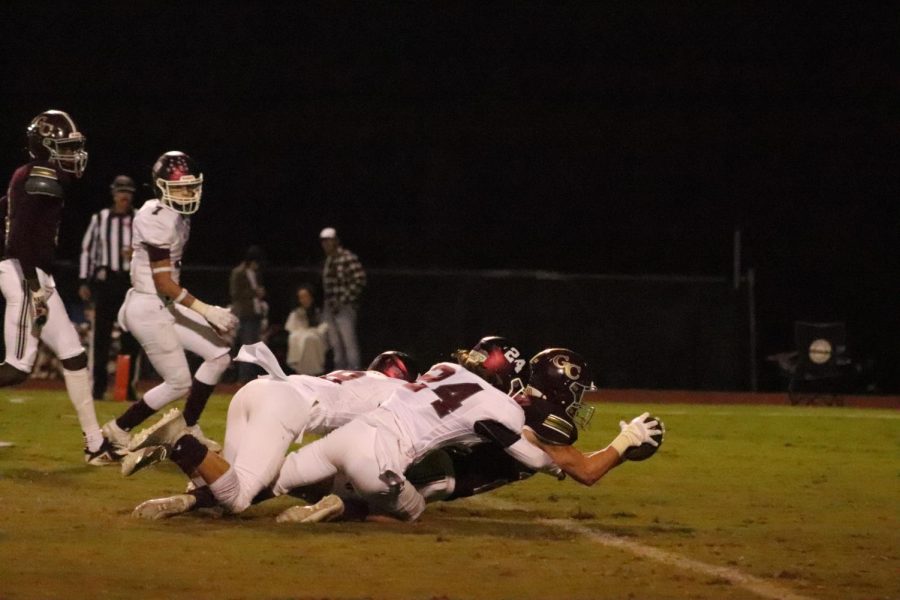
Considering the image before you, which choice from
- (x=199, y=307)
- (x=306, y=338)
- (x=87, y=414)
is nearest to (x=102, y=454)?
(x=87, y=414)

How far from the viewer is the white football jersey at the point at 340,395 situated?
6793mm

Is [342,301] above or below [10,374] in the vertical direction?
below

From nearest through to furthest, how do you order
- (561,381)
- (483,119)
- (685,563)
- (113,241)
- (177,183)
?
1. (685,563)
2. (561,381)
3. (177,183)
4. (113,241)
5. (483,119)

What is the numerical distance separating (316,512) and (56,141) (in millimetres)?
3288

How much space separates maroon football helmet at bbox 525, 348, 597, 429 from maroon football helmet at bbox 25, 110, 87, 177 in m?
3.46

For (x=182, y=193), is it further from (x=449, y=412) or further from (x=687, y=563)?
(x=687, y=563)

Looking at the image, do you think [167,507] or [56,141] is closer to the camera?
[167,507]

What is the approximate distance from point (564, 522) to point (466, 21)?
18250 mm

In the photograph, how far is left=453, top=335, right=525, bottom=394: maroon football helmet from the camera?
273 inches

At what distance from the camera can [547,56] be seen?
24156mm

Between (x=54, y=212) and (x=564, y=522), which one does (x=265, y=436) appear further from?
(x=54, y=212)

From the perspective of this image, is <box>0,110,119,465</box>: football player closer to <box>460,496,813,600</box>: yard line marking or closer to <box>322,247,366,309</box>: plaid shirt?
<box>460,496,813,600</box>: yard line marking

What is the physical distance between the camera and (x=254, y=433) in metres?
6.49

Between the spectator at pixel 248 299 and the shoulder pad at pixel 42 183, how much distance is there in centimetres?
870
